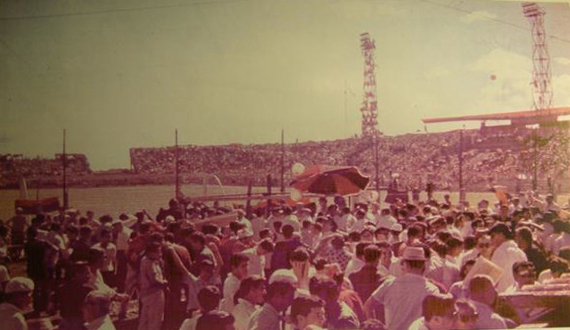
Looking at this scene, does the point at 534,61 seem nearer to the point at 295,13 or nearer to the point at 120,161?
the point at 295,13

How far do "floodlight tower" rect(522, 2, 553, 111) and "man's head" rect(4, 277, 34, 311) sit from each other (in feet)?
13.8

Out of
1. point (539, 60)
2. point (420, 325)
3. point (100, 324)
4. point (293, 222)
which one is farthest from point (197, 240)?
point (539, 60)

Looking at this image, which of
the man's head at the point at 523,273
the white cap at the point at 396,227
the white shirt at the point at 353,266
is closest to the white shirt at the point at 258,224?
the white shirt at the point at 353,266

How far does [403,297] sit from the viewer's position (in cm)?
378

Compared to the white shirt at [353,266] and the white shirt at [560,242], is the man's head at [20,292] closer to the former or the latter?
the white shirt at [353,266]

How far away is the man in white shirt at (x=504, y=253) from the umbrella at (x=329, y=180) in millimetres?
1142

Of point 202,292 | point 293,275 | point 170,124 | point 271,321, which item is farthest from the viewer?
point 170,124

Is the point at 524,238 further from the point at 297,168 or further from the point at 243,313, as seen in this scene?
the point at 243,313

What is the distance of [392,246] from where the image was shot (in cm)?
451

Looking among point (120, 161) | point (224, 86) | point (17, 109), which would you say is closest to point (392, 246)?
point (224, 86)

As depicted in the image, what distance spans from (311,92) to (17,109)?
7.22 ft

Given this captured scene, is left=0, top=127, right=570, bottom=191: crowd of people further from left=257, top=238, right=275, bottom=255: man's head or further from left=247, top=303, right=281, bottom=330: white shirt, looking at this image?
left=247, top=303, right=281, bottom=330: white shirt

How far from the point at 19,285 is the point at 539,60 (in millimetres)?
4466

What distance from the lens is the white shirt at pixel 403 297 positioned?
371 centimetres
